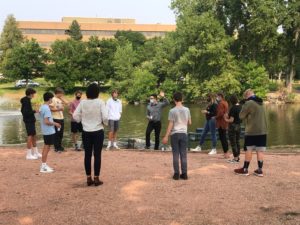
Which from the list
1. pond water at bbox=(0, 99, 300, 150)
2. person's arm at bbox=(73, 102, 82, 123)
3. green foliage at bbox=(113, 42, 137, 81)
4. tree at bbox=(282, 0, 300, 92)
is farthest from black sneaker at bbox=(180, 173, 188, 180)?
green foliage at bbox=(113, 42, 137, 81)

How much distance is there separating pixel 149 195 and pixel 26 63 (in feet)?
198

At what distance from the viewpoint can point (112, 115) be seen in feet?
44.4

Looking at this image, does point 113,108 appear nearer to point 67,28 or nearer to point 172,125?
point 172,125

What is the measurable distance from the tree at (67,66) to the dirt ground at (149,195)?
168ft

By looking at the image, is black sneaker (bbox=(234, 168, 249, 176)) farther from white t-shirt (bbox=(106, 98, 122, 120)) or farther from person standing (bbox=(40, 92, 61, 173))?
white t-shirt (bbox=(106, 98, 122, 120))

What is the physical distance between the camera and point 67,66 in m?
61.7

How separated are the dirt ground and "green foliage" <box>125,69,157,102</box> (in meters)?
44.4

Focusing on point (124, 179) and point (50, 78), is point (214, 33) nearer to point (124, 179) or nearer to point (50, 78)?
point (50, 78)

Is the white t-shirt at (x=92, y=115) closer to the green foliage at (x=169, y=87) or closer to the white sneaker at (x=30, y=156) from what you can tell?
the white sneaker at (x=30, y=156)

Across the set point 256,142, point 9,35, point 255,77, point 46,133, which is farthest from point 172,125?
point 9,35

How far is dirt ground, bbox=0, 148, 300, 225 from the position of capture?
6.41m

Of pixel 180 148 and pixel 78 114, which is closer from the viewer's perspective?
pixel 78 114

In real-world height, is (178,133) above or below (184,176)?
above

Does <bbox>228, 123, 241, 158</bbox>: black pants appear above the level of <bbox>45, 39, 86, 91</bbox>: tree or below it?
below
